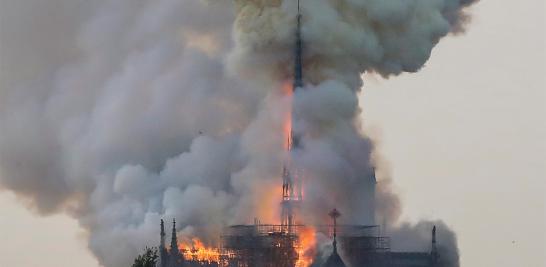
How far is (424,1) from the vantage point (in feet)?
489

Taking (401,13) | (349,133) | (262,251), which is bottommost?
(262,251)

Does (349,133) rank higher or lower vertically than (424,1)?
lower

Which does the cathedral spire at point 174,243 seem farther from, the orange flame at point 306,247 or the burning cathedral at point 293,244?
the orange flame at point 306,247

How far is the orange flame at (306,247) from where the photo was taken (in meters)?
146

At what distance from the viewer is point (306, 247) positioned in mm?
146750

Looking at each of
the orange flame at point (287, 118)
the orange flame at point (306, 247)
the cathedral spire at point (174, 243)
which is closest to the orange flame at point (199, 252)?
the cathedral spire at point (174, 243)

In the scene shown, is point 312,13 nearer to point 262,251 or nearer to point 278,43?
point 278,43

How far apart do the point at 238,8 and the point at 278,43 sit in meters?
5.32

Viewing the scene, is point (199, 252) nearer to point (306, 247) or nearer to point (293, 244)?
point (293, 244)

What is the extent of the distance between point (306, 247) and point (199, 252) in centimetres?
1162

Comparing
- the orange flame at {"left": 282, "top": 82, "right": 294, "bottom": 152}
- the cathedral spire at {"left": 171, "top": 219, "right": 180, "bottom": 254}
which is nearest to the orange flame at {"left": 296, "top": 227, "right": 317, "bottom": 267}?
the orange flame at {"left": 282, "top": 82, "right": 294, "bottom": 152}

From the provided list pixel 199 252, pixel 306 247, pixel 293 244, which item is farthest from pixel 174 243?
pixel 306 247

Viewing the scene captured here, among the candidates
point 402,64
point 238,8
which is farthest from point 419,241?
point 238,8

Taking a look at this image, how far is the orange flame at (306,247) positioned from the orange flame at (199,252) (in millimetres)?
9265
